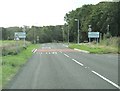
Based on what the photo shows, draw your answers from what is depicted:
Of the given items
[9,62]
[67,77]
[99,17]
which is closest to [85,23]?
[99,17]

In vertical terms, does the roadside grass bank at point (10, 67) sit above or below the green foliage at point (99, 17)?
below

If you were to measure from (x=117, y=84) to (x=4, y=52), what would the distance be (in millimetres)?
28879

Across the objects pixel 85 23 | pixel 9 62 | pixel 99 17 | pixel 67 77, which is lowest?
pixel 9 62

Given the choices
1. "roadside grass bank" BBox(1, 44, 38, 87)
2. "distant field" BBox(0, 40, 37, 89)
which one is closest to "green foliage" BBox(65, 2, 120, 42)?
"distant field" BBox(0, 40, 37, 89)

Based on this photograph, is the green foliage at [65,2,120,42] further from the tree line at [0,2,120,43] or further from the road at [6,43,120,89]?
the road at [6,43,120,89]

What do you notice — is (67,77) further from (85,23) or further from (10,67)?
(85,23)

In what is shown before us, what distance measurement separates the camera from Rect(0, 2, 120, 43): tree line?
95569 mm

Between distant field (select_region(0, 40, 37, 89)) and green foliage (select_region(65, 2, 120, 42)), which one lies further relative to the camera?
green foliage (select_region(65, 2, 120, 42))

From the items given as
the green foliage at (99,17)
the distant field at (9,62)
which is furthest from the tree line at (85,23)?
the distant field at (9,62)

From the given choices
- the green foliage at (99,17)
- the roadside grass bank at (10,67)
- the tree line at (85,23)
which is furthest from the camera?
the tree line at (85,23)

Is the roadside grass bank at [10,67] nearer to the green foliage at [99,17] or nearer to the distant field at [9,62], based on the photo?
the distant field at [9,62]

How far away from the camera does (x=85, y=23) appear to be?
126938 millimetres

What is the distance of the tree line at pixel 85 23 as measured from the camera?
314 feet

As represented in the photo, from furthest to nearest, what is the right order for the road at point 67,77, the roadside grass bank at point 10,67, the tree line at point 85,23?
the tree line at point 85,23, the roadside grass bank at point 10,67, the road at point 67,77
